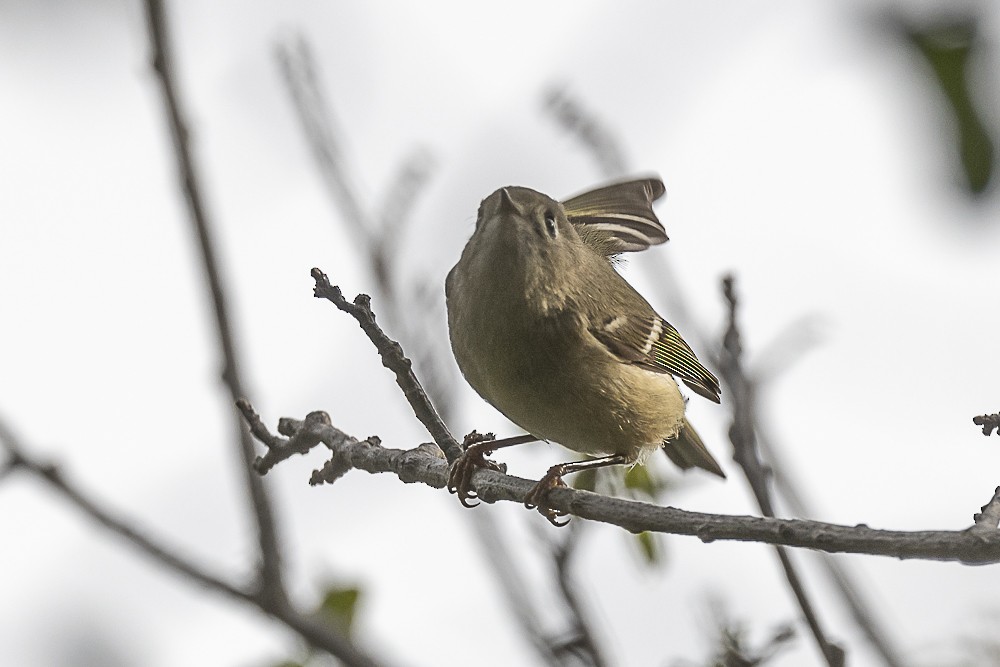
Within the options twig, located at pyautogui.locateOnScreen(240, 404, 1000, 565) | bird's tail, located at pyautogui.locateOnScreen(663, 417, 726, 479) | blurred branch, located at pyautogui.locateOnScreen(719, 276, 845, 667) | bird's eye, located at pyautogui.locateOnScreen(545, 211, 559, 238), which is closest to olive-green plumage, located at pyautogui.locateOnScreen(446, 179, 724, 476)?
bird's eye, located at pyautogui.locateOnScreen(545, 211, 559, 238)

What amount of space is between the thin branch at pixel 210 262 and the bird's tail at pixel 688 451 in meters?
1.98

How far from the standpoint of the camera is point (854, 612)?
3279 mm

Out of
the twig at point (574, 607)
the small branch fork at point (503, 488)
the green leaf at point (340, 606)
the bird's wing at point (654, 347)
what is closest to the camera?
the small branch fork at point (503, 488)

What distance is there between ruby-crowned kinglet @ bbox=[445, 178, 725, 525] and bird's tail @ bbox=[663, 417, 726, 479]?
0.40 meters

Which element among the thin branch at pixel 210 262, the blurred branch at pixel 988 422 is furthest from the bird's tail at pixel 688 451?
the blurred branch at pixel 988 422

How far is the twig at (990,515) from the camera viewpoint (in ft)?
6.47

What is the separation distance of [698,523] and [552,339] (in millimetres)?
1559

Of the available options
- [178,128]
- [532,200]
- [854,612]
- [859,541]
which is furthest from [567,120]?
[859,541]

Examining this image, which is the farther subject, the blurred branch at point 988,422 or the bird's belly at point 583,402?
the bird's belly at point 583,402

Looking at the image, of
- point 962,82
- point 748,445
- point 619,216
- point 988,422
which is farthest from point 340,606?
point 962,82

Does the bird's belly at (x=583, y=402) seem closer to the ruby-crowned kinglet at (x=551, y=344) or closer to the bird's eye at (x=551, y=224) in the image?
the ruby-crowned kinglet at (x=551, y=344)

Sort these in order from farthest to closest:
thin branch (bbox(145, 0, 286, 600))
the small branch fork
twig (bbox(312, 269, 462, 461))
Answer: thin branch (bbox(145, 0, 286, 600)) → twig (bbox(312, 269, 462, 461)) → the small branch fork

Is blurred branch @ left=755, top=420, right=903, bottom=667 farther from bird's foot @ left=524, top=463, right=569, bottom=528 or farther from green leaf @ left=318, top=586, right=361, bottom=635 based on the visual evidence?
green leaf @ left=318, top=586, right=361, bottom=635

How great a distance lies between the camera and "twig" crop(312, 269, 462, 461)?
3.12m
